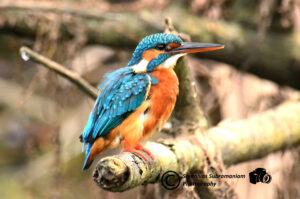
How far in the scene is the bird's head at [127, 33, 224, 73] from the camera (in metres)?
2.56

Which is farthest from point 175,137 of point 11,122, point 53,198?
point 11,122

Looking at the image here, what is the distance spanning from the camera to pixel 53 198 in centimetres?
353

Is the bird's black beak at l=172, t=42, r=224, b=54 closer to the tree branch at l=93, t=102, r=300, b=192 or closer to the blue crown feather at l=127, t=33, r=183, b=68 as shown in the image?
the blue crown feather at l=127, t=33, r=183, b=68

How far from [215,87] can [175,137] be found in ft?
3.68

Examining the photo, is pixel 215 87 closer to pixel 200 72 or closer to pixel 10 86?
pixel 200 72

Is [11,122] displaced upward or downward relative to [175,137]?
upward

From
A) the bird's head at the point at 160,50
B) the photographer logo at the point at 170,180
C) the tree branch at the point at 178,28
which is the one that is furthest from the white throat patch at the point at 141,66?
the tree branch at the point at 178,28

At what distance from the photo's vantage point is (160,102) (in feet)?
8.34

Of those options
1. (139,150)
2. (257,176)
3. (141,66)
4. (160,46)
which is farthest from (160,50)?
(257,176)

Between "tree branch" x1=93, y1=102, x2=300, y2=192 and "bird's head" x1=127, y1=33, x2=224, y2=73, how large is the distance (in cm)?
41

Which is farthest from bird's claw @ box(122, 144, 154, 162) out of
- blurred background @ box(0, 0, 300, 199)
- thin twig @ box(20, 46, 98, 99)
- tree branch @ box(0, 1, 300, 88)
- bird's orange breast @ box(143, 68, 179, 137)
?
tree branch @ box(0, 1, 300, 88)

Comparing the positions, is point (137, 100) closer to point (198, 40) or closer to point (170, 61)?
point (170, 61)

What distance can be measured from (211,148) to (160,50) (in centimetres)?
65

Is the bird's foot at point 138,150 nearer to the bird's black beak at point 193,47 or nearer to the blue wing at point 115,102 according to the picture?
the blue wing at point 115,102
